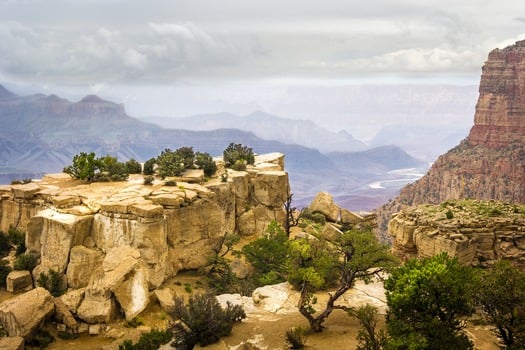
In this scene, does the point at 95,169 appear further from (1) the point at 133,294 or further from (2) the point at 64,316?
(2) the point at 64,316

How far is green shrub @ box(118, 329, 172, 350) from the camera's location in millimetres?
29828

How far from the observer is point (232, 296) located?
35906 millimetres

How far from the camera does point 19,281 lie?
40.2 metres

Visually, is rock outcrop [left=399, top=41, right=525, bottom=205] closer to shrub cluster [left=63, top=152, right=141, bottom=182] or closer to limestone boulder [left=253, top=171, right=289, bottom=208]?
limestone boulder [left=253, top=171, right=289, bottom=208]

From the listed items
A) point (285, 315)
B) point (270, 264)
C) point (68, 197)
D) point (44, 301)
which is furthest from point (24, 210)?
point (285, 315)

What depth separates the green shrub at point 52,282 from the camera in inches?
1530

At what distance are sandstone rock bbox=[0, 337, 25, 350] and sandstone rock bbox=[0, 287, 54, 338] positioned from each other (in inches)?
37.1

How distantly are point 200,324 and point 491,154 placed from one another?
486 ft

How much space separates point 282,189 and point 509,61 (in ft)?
475

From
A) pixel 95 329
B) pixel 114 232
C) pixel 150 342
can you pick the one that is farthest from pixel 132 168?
pixel 150 342

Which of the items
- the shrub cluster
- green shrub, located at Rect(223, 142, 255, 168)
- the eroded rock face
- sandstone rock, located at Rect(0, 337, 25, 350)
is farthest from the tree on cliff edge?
the eroded rock face

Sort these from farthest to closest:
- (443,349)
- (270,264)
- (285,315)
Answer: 1. (270,264)
2. (285,315)
3. (443,349)

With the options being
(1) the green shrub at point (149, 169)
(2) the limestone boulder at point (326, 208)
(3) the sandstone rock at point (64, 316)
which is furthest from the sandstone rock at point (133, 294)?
(2) the limestone boulder at point (326, 208)

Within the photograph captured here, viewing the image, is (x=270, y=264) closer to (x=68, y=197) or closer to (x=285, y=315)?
(x=285, y=315)
